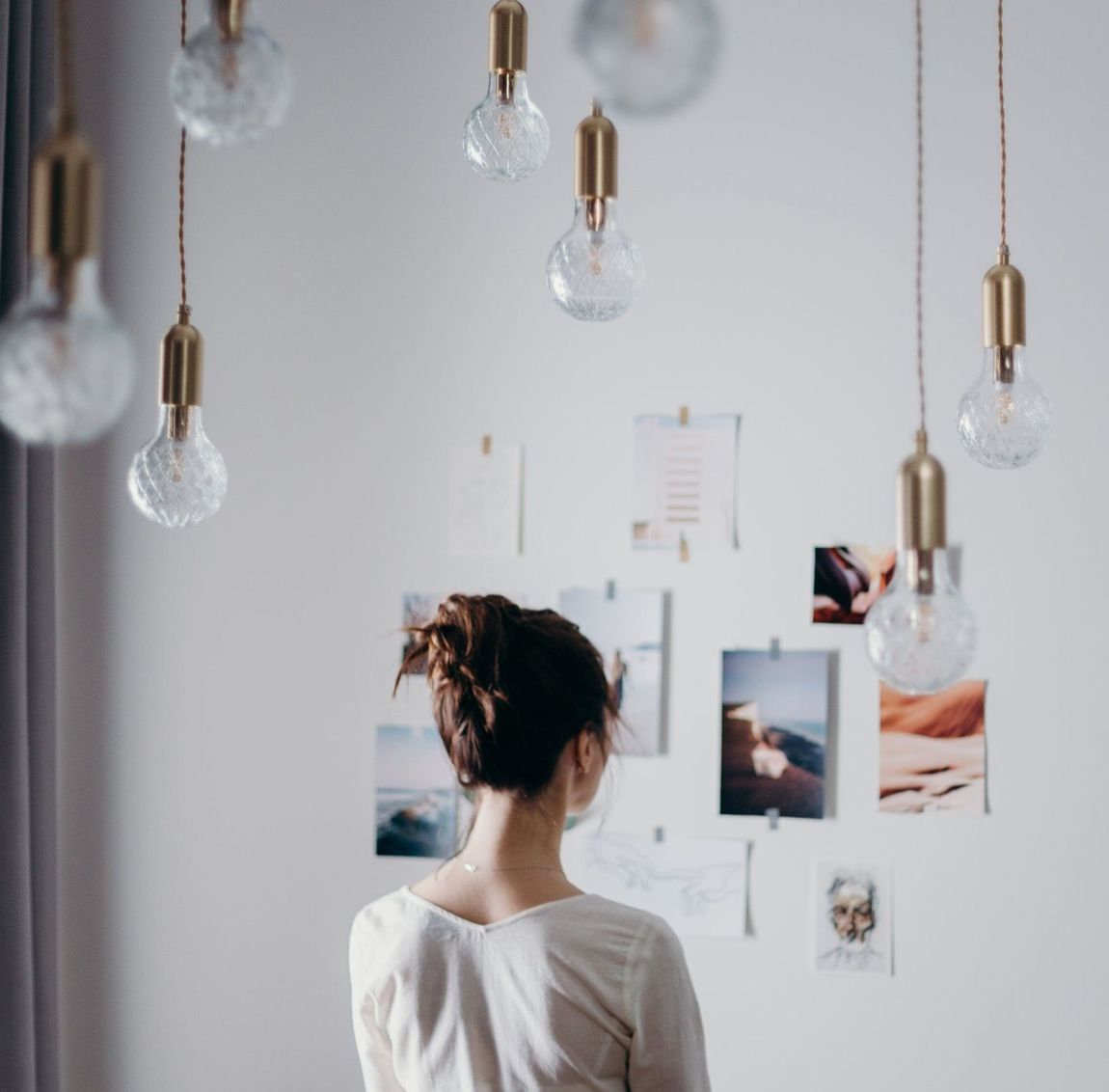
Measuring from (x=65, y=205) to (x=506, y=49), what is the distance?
2.06ft

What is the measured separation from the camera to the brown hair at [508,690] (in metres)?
1.39

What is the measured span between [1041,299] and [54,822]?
1691 millimetres

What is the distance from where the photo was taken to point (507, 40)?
1.15 meters

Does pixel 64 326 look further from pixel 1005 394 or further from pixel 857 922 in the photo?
pixel 857 922

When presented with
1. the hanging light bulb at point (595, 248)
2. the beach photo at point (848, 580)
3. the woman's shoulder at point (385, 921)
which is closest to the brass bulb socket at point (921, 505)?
the hanging light bulb at point (595, 248)

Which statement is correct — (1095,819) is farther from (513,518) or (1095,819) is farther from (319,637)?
(319,637)

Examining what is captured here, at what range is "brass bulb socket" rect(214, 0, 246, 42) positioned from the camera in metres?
0.79

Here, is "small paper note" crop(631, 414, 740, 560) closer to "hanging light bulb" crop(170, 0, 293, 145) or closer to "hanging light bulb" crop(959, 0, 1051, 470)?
"hanging light bulb" crop(959, 0, 1051, 470)

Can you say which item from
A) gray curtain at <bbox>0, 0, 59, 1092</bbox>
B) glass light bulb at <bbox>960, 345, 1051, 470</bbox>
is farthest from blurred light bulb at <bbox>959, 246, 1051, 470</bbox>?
gray curtain at <bbox>0, 0, 59, 1092</bbox>

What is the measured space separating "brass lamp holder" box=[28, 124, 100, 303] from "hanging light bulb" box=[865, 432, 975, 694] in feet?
1.60

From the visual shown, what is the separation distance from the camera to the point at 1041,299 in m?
2.09

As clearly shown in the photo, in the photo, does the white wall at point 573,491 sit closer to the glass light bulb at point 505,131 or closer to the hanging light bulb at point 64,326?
the glass light bulb at point 505,131

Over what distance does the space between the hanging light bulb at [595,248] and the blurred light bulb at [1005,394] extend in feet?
1.08

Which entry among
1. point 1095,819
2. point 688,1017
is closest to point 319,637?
point 688,1017
